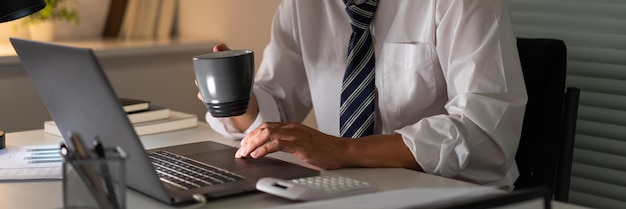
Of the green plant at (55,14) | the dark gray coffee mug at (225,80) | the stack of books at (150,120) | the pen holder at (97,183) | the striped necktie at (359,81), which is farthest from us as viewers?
the green plant at (55,14)

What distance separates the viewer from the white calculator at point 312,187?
3.72 feet

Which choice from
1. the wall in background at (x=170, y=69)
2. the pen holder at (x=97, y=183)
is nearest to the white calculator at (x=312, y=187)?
the pen holder at (x=97, y=183)

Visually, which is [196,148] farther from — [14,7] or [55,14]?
[55,14]

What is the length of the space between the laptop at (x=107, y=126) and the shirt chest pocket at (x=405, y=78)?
38 centimetres

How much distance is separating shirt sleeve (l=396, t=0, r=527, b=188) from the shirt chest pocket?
0.10 meters

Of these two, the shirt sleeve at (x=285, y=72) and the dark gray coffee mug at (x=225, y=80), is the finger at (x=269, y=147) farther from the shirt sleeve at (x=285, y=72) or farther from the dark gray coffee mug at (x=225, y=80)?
the shirt sleeve at (x=285, y=72)

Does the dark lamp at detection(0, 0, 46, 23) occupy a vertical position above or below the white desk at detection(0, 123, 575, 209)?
above

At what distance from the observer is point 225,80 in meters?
1.38

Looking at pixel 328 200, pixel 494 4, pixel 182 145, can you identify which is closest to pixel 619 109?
pixel 494 4

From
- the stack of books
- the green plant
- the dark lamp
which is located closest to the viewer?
the dark lamp

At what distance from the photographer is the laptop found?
1.08 metres

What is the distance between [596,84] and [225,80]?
3.13 ft

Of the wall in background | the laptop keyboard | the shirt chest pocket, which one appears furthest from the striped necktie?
the wall in background

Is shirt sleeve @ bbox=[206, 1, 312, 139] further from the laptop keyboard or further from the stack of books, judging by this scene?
the laptop keyboard
